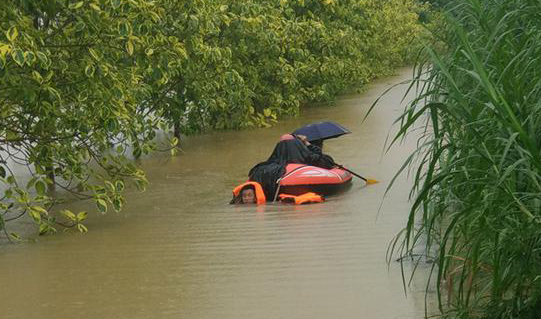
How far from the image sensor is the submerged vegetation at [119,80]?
8961 millimetres

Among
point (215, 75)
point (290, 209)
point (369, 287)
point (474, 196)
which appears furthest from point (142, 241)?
point (215, 75)

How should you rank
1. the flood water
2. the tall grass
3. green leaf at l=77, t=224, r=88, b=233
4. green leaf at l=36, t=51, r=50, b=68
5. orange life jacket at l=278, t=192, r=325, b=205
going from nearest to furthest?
1. the tall grass
2. the flood water
3. green leaf at l=36, t=51, r=50, b=68
4. green leaf at l=77, t=224, r=88, b=233
5. orange life jacket at l=278, t=192, r=325, b=205

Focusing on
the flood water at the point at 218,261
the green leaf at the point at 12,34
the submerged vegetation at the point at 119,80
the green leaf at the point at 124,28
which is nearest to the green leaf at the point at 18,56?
the submerged vegetation at the point at 119,80

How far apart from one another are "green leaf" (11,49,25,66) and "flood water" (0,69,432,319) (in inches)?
64.7

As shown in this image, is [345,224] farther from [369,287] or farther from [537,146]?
[537,146]

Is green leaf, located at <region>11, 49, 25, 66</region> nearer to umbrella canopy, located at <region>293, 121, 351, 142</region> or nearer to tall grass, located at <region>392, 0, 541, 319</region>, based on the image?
tall grass, located at <region>392, 0, 541, 319</region>

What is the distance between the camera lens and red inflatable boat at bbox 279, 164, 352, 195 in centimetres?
1040

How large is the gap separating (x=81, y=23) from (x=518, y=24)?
4086mm

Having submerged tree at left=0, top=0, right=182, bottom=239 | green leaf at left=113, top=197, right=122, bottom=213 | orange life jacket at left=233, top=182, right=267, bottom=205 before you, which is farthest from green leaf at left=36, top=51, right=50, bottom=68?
orange life jacket at left=233, top=182, right=267, bottom=205

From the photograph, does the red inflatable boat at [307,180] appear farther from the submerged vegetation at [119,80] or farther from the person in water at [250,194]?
the submerged vegetation at [119,80]

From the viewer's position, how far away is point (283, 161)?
1075 cm

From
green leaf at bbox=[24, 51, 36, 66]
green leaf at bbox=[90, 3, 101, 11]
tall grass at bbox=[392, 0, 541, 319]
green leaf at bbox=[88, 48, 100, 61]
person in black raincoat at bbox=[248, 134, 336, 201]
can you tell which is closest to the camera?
tall grass at bbox=[392, 0, 541, 319]

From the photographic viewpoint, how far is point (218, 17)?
42.2 ft

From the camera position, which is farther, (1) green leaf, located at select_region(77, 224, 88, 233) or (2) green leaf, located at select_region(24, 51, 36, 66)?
(1) green leaf, located at select_region(77, 224, 88, 233)
